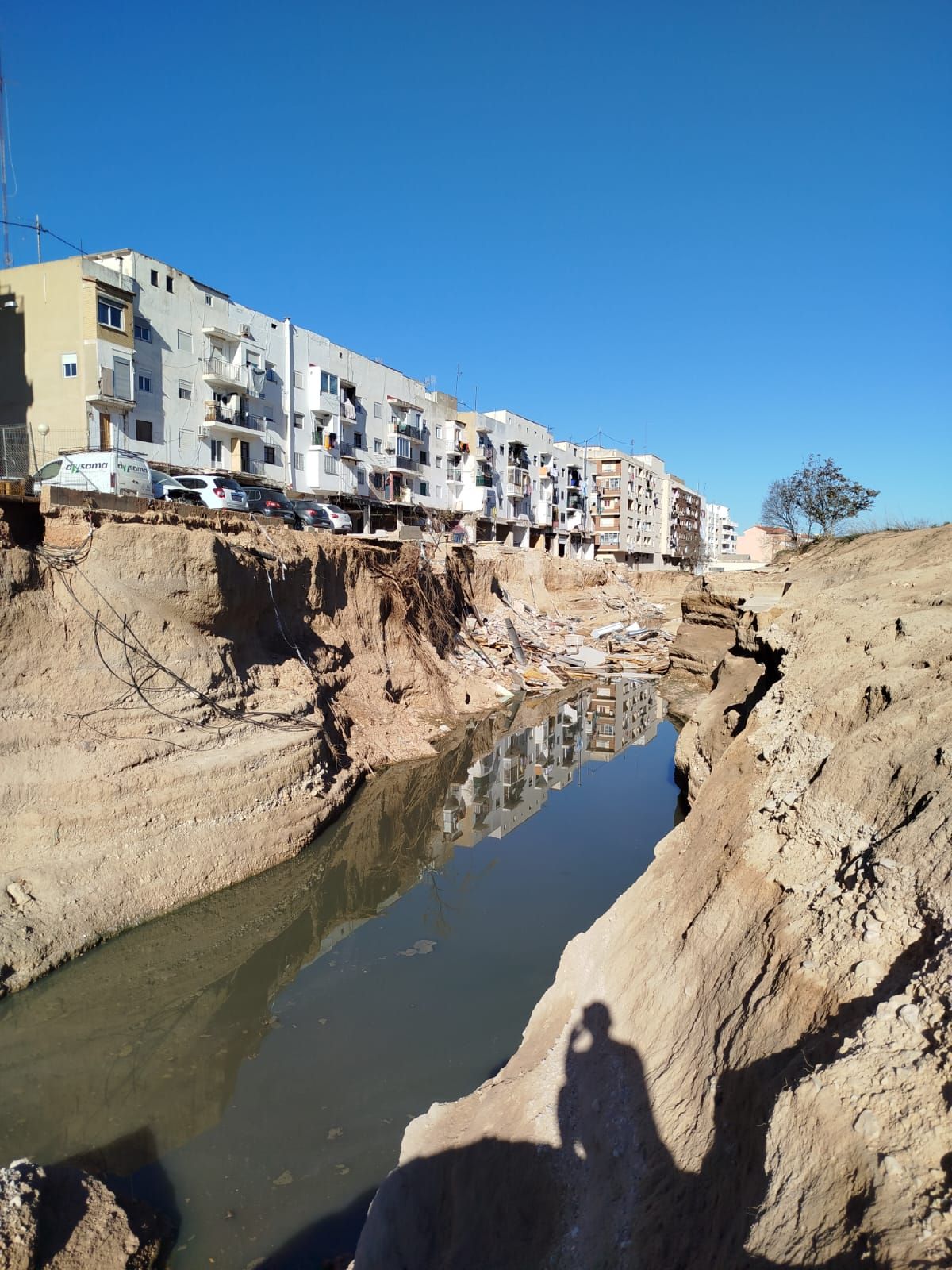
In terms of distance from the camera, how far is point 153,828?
11.4 metres

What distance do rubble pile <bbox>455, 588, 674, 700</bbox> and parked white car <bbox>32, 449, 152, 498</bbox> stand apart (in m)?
13.4

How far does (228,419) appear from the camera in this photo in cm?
3506

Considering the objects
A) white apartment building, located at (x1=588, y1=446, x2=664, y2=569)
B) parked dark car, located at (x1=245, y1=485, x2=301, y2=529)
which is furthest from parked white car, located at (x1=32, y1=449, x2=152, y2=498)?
white apartment building, located at (x1=588, y1=446, x2=664, y2=569)

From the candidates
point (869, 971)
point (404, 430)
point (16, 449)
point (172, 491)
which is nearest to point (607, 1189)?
point (869, 971)

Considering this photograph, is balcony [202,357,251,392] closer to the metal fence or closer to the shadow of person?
the metal fence

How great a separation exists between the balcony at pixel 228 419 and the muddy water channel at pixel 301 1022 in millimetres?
24884

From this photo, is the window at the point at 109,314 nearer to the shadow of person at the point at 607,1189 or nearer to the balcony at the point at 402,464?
the balcony at the point at 402,464

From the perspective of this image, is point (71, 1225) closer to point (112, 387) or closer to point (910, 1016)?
point (910, 1016)

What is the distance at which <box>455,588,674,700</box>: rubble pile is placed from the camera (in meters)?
30.5

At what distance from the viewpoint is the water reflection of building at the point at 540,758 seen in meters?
16.2

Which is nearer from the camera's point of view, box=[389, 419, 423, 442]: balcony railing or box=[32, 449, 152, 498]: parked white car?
box=[32, 449, 152, 498]: parked white car

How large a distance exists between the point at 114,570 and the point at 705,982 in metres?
10.9

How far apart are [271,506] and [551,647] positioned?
54.1ft

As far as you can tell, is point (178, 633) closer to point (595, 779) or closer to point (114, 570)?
point (114, 570)
